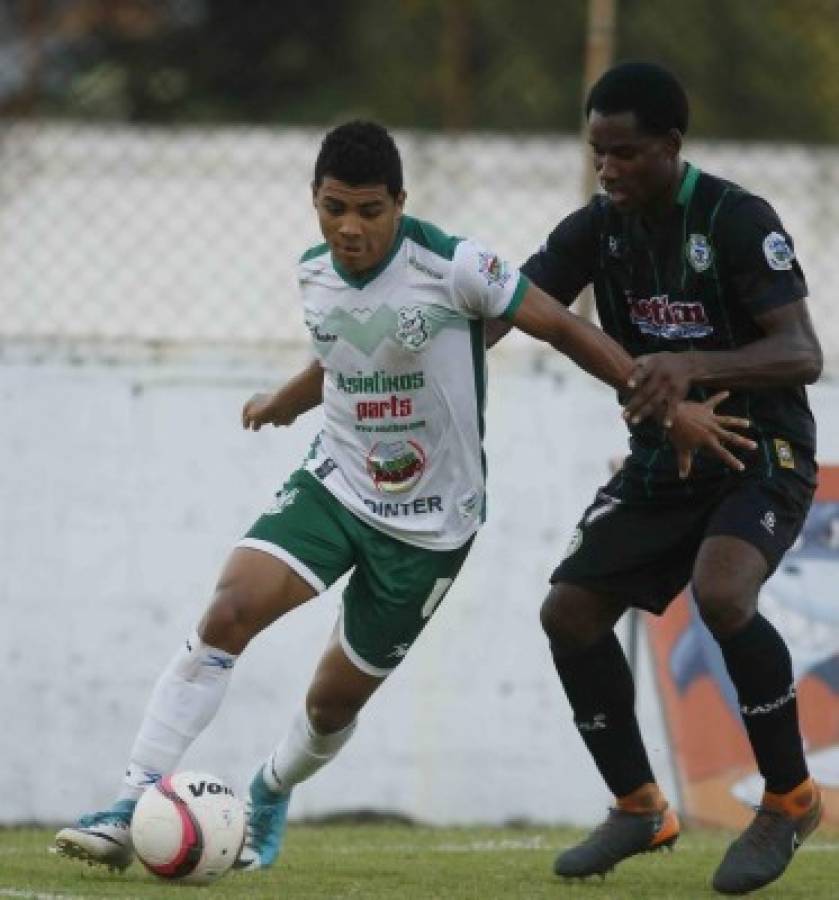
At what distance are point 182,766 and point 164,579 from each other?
28.0 inches

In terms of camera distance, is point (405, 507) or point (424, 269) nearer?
point (424, 269)

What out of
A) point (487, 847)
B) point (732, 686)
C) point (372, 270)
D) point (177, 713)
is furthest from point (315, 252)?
point (732, 686)

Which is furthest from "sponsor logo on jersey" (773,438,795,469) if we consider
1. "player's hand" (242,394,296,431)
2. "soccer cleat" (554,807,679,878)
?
"player's hand" (242,394,296,431)

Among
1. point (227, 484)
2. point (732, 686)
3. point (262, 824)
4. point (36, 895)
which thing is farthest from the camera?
point (227, 484)

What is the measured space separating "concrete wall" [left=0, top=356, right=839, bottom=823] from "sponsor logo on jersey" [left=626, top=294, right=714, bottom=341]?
2.43m

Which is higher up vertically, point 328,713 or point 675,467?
point 675,467

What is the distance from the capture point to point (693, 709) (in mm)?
9078

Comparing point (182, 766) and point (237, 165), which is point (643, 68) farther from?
point (237, 165)

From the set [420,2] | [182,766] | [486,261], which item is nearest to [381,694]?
[182,766]

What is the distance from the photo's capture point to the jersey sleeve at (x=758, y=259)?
6.55 metres

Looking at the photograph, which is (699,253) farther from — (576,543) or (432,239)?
(576,543)

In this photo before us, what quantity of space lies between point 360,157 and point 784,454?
4.76 ft

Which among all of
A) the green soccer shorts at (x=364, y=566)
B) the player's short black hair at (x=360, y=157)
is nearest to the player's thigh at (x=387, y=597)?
the green soccer shorts at (x=364, y=566)

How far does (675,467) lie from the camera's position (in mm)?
6852
